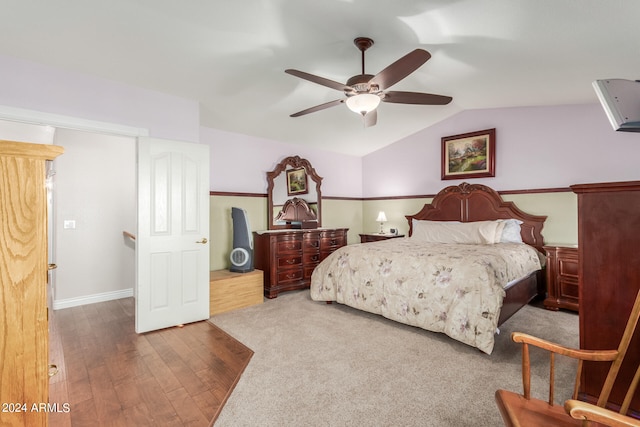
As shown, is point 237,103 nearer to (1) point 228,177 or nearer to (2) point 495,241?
(1) point 228,177

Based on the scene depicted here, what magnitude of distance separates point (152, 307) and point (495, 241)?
4251 millimetres

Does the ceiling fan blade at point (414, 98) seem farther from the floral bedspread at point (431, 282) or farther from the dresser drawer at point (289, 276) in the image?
the dresser drawer at point (289, 276)

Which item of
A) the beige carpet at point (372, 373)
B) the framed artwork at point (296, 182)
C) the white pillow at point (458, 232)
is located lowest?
the beige carpet at point (372, 373)

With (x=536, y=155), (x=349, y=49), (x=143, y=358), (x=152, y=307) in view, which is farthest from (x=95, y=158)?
(x=536, y=155)

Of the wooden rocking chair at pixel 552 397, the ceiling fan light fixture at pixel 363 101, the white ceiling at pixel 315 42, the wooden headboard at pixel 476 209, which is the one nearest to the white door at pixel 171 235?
the white ceiling at pixel 315 42

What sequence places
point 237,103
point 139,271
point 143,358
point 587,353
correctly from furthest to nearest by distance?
point 237,103
point 139,271
point 143,358
point 587,353

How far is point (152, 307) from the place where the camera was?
124 inches

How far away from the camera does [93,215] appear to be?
422cm

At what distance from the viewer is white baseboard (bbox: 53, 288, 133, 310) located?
3900 millimetres

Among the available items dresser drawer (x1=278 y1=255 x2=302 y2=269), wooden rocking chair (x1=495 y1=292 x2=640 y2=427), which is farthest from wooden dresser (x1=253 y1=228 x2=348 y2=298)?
wooden rocking chair (x1=495 y1=292 x2=640 y2=427)

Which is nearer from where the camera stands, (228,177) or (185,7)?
Answer: (185,7)

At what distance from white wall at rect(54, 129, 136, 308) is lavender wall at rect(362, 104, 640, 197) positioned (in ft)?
15.5

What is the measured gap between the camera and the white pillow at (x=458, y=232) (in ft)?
13.6

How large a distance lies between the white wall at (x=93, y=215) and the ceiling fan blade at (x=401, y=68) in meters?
3.76
